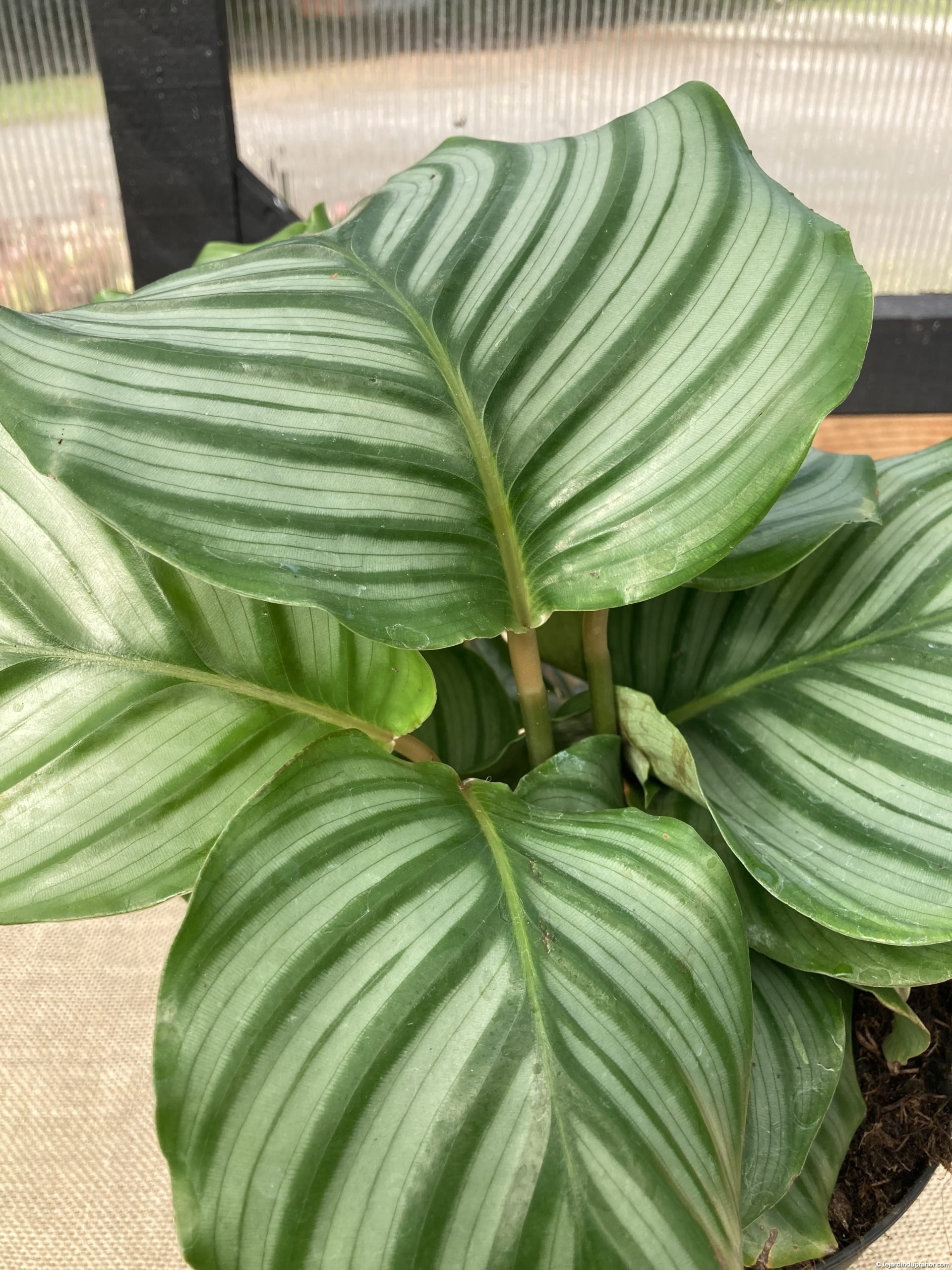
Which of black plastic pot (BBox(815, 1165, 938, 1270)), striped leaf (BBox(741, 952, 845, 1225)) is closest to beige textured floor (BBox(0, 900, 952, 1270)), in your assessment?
black plastic pot (BBox(815, 1165, 938, 1270))

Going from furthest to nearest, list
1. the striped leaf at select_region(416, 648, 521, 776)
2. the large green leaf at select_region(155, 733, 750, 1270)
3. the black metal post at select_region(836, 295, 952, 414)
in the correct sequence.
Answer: the black metal post at select_region(836, 295, 952, 414) → the striped leaf at select_region(416, 648, 521, 776) → the large green leaf at select_region(155, 733, 750, 1270)

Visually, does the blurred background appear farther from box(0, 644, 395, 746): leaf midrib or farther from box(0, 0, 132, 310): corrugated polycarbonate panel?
box(0, 644, 395, 746): leaf midrib

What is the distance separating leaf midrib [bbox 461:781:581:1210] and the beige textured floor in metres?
0.39

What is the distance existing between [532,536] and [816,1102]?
28 cm

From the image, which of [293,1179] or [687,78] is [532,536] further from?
[687,78]

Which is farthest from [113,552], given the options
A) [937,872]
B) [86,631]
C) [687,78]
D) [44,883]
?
[687,78]

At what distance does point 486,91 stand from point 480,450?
2.32 ft

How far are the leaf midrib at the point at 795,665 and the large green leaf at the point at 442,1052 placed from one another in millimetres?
160

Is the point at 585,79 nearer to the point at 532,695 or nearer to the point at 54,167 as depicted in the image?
the point at 54,167

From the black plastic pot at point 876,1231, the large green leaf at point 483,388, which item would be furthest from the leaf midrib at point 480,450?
the black plastic pot at point 876,1231

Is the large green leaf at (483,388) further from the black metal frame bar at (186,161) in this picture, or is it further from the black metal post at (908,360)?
the black metal post at (908,360)

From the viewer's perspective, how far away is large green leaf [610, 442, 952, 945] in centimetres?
38

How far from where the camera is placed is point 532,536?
391 mm

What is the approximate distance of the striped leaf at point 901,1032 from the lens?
43 cm
